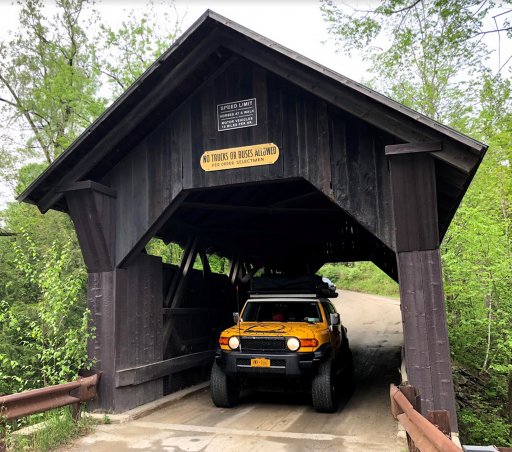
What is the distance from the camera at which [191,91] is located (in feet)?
24.9

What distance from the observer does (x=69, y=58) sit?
2038 centimetres

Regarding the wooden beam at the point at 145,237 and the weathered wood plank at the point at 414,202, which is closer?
the weathered wood plank at the point at 414,202

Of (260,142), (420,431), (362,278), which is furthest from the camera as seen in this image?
(362,278)

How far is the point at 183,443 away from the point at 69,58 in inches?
764

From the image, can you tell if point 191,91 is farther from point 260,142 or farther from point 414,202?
point 414,202

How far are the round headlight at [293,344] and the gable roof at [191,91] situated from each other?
3.47 m

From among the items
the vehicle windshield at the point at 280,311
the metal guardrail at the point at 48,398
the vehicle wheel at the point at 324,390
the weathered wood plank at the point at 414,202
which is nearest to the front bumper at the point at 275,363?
the vehicle wheel at the point at 324,390

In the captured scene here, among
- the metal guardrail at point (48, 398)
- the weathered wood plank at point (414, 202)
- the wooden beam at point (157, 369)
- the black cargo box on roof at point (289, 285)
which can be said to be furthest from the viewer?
the black cargo box on roof at point (289, 285)

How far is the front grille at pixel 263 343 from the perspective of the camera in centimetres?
751

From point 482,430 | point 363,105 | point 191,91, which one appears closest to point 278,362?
point 363,105

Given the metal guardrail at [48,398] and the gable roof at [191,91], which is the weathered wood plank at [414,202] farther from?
the metal guardrail at [48,398]

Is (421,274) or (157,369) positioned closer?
(421,274)

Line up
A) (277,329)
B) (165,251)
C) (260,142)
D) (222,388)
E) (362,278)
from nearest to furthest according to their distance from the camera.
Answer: (260,142) < (277,329) < (222,388) < (165,251) < (362,278)

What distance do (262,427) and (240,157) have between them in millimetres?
4151
